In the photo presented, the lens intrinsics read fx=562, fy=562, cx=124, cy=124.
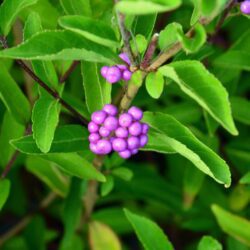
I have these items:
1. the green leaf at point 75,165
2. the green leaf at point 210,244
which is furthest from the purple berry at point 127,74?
the green leaf at point 210,244

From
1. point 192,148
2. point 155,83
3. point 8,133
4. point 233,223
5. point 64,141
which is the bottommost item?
point 233,223

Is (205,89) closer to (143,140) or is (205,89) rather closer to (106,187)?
(143,140)

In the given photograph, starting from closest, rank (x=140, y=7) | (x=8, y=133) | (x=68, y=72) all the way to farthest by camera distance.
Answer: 1. (x=140, y=7)
2. (x=68, y=72)
3. (x=8, y=133)

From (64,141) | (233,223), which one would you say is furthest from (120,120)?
(233,223)

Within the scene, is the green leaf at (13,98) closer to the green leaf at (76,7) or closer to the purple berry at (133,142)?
the green leaf at (76,7)

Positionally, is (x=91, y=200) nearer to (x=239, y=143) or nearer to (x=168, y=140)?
(x=239, y=143)

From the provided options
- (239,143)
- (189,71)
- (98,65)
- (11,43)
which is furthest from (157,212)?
(189,71)

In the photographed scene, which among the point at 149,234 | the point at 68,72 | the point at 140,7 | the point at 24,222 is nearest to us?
the point at 140,7

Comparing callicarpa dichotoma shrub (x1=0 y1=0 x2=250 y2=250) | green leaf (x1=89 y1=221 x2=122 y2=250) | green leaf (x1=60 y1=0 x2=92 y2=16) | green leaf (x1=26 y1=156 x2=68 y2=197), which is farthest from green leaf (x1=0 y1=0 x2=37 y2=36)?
green leaf (x1=89 y1=221 x2=122 y2=250)
